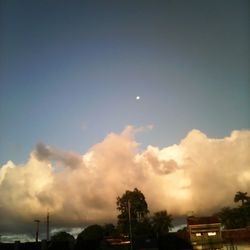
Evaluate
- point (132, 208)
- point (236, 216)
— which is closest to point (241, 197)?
point (236, 216)

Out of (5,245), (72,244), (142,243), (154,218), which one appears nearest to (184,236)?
(142,243)

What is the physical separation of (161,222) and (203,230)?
68.9 ft

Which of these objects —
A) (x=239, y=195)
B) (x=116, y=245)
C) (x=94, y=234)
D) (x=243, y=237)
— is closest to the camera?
(x=243, y=237)

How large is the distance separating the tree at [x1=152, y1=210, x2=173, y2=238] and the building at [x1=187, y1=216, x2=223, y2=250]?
17.9 m

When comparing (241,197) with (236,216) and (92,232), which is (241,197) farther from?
(92,232)

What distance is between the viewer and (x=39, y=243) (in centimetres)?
7081

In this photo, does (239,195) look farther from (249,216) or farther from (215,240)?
(215,240)

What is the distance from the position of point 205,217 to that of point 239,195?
119 feet

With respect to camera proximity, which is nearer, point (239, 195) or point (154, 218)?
point (154, 218)

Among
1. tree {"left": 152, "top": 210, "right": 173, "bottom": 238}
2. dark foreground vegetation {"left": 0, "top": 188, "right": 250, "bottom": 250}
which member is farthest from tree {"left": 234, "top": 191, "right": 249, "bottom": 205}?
tree {"left": 152, "top": 210, "right": 173, "bottom": 238}

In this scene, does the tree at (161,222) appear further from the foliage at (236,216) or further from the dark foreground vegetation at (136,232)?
the foliage at (236,216)

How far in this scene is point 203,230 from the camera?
74.4 m

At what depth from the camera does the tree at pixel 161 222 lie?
304 ft

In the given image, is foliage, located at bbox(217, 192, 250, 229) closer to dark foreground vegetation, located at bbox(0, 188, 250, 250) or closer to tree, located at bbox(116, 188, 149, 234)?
dark foreground vegetation, located at bbox(0, 188, 250, 250)
